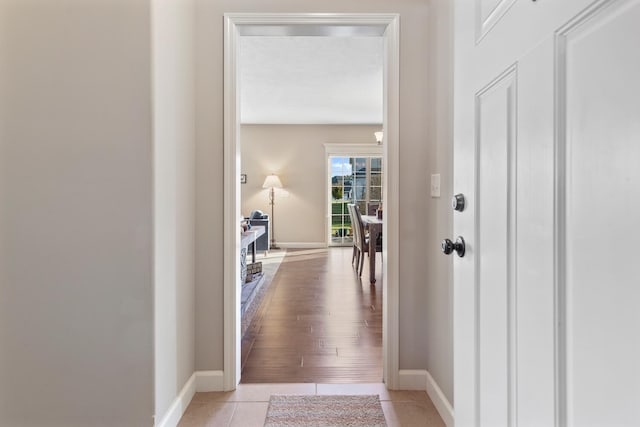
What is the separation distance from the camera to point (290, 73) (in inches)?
184

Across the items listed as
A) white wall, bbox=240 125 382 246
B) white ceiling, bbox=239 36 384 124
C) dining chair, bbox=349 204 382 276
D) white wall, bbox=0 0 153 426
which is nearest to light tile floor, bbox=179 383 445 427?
white wall, bbox=0 0 153 426

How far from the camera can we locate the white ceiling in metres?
3.82

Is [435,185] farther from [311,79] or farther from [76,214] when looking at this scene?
[311,79]

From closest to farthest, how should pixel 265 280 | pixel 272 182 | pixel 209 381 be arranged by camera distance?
pixel 209 381 < pixel 265 280 < pixel 272 182

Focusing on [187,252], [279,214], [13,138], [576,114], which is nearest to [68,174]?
[13,138]

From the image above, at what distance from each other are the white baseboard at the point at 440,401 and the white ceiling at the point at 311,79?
2.37m

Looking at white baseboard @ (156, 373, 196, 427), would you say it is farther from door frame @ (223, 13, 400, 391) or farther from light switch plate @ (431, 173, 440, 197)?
light switch plate @ (431, 173, 440, 197)

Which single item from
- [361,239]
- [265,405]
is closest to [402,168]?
[265,405]

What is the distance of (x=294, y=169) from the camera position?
7.95m

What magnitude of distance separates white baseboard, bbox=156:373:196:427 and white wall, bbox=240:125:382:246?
6091 millimetres

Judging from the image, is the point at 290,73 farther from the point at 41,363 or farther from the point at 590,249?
the point at 590,249

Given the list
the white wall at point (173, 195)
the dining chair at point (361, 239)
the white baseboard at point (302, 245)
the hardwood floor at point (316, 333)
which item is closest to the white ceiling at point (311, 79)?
the white wall at point (173, 195)

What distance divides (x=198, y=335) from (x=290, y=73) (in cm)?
366

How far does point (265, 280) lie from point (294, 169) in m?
3.72
